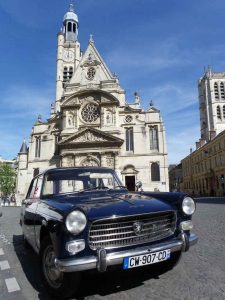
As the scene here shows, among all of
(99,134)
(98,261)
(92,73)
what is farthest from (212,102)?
(98,261)

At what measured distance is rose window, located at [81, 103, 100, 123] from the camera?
3203 cm

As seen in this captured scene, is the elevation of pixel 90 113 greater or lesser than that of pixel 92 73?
lesser

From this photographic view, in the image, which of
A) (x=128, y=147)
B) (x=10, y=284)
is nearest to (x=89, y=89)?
(x=128, y=147)

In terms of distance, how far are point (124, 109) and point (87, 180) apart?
27693mm

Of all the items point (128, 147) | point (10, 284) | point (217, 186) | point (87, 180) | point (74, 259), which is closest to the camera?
point (74, 259)

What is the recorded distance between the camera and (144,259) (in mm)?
3178

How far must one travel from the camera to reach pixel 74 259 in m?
2.92

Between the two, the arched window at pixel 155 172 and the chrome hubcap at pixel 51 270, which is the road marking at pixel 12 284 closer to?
the chrome hubcap at pixel 51 270

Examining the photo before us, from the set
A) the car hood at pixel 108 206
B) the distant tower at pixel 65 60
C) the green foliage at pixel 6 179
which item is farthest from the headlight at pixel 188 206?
the green foliage at pixel 6 179

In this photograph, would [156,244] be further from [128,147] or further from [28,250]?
[128,147]

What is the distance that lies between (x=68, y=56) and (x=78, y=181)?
40609 millimetres

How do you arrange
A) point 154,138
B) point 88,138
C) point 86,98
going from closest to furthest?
point 88,138 < point 154,138 < point 86,98

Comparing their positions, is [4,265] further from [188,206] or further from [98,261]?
[188,206]

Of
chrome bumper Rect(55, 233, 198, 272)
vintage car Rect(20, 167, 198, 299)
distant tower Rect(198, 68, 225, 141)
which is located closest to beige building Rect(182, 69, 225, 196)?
distant tower Rect(198, 68, 225, 141)
